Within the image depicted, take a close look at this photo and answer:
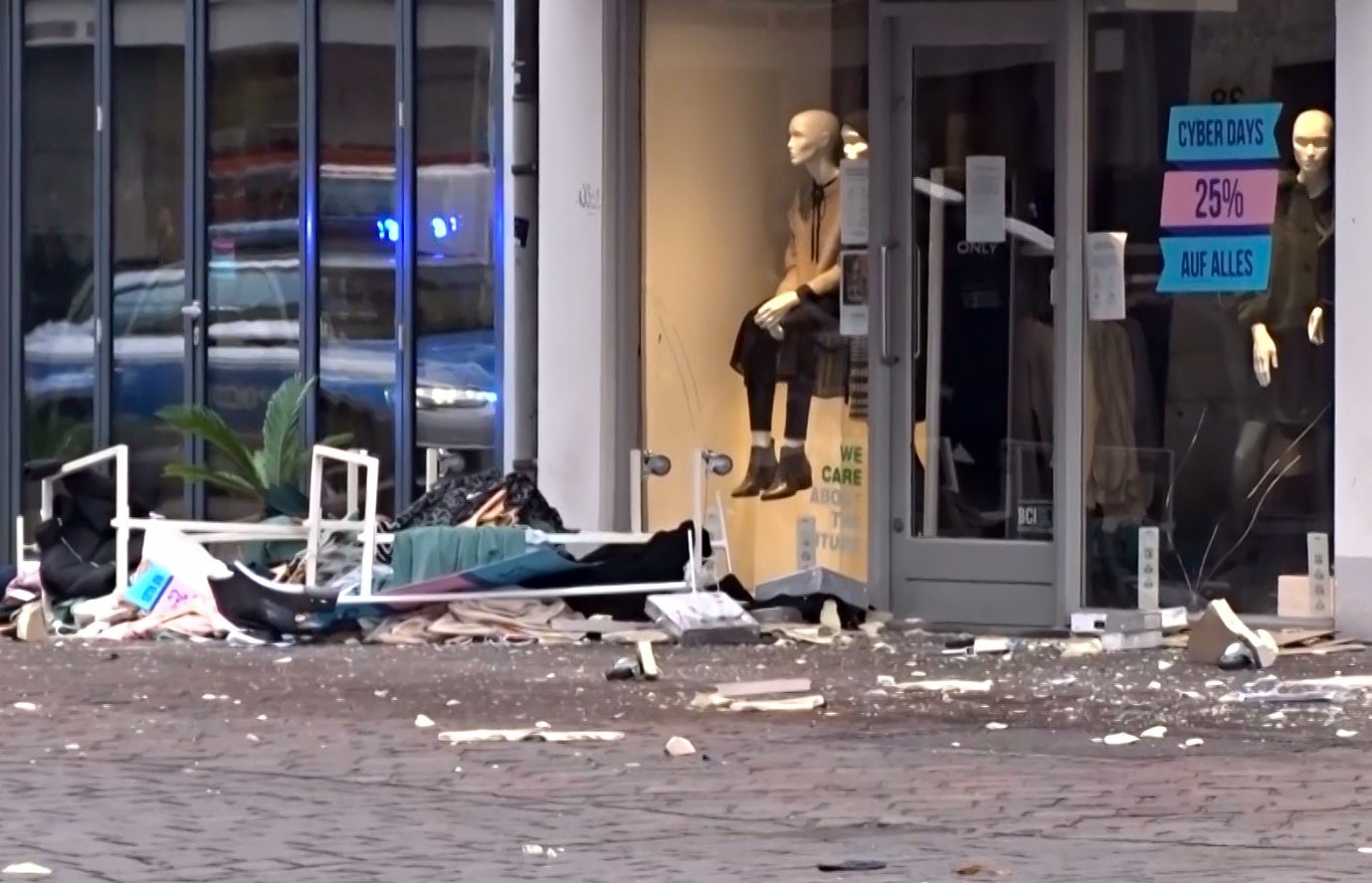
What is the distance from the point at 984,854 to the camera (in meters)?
6.31

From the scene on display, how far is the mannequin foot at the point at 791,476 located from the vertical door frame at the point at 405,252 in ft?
6.57

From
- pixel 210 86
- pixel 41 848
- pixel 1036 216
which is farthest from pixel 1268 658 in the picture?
pixel 210 86

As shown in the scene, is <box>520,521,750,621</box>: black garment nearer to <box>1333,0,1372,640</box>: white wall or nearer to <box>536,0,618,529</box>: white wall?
<box>536,0,618,529</box>: white wall

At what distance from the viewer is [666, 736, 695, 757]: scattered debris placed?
25.9ft

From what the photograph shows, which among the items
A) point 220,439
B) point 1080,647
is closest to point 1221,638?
point 1080,647

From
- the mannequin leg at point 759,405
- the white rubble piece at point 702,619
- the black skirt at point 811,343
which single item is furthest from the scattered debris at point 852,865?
the mannequin leg at point 759,405

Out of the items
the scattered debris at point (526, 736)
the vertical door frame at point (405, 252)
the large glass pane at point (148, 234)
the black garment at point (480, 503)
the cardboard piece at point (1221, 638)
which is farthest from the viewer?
the large glass pane at point (148, 234)

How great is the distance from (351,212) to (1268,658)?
5.40 m

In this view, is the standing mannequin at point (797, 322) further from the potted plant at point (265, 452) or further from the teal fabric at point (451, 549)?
the potted plant at point (265, 452)

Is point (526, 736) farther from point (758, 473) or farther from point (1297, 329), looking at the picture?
point (1297, 329)

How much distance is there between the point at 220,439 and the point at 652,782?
222 inches

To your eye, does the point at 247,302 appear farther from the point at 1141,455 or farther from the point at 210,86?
the point at 1141,455

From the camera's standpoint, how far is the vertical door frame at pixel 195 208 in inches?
526

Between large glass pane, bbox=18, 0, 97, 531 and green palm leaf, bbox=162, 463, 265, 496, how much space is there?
114 centimetres
